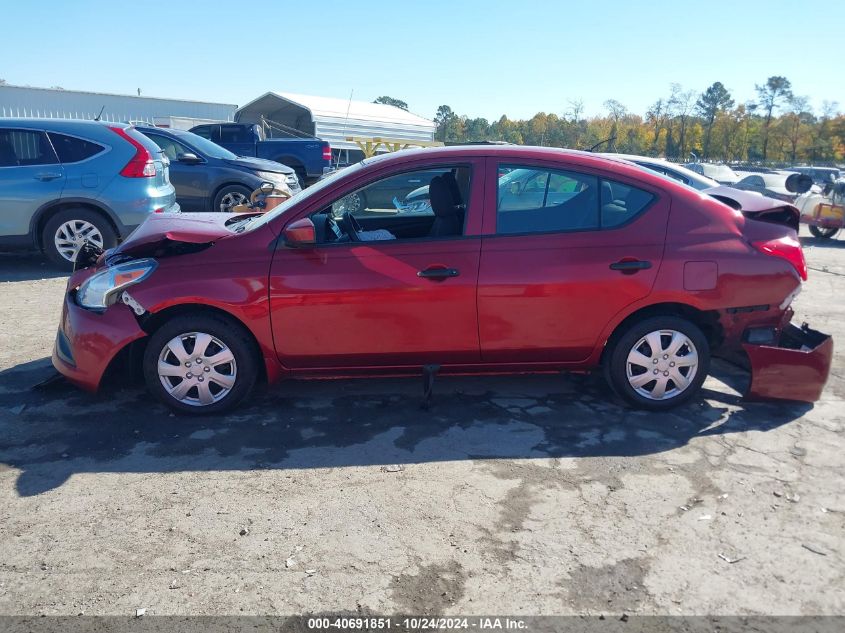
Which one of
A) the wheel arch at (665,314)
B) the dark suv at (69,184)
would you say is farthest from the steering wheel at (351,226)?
the dark suv at (69,184)

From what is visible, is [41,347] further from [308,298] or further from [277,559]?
[277,559]

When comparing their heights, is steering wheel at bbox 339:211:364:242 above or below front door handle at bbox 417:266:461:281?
above

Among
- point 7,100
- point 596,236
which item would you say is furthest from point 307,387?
point 7,100

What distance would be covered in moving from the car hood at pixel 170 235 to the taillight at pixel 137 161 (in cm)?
401

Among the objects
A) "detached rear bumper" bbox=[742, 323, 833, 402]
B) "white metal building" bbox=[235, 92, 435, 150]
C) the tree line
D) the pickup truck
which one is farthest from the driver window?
the tree line

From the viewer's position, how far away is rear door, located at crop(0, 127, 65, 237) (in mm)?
8180

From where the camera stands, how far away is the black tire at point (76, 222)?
8438mm

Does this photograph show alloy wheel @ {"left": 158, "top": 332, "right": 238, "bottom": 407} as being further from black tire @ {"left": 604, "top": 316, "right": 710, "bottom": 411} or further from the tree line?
the tree line

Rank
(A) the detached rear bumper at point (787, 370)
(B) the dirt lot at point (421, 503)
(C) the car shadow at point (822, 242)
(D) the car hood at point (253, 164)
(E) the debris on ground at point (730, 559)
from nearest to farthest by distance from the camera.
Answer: (B) the dirt lot at point (421, 503) < (E) the debris on ground at point (730, 559) < (A) the detached rear bumper at point (787, 370) < (D) the car hood at point (253, 164) < (C) the car shadow at point (822, 242)

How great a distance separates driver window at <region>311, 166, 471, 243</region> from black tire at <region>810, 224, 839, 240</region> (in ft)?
43.1

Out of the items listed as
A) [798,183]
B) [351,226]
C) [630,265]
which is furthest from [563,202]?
[798,183]

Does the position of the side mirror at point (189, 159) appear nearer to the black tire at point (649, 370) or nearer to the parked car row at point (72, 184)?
the parked car row at point (72, 184)

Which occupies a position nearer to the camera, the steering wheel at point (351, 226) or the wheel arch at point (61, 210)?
the steering wheel at point (351, 226)

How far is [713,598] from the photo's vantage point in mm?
2781
